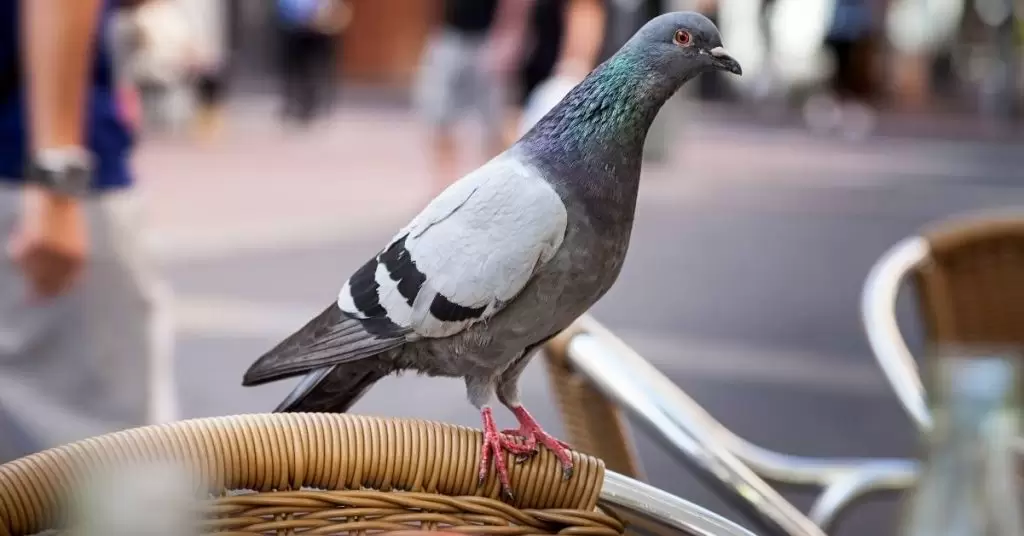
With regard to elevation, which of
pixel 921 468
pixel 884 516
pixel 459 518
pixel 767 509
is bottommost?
pixel 884 516

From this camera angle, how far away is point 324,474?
0.84 meters

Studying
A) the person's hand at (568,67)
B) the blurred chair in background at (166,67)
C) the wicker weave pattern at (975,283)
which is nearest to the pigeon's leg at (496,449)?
the person's hand at (568,67)

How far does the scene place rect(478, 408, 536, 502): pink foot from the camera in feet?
2.90

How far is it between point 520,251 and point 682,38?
0.66 feet

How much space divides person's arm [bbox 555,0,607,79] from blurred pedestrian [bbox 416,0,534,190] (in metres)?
0.11

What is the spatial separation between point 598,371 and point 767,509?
207 mm

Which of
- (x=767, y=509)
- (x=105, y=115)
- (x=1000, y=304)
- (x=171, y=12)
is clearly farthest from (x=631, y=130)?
(x=171, y=12)

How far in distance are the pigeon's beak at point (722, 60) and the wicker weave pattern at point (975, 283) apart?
95 cm

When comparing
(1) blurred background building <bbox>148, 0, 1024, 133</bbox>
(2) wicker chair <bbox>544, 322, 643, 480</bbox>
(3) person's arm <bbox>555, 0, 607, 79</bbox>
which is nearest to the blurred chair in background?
(1) blurred background building <bbox>148, 0, 1024, 133</bbox>

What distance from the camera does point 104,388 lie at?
1.64 m

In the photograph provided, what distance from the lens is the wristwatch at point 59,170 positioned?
4.77ft

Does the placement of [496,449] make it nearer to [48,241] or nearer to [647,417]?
[647,417]

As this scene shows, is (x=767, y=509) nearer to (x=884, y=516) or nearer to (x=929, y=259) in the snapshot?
(x=929, y=259)

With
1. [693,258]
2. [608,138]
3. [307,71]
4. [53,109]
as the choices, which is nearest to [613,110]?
[608,138]
